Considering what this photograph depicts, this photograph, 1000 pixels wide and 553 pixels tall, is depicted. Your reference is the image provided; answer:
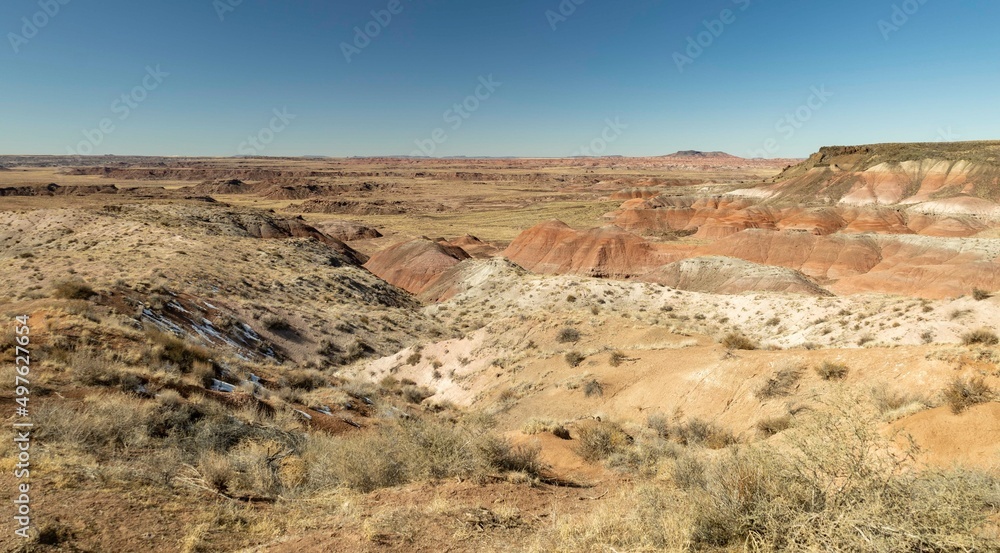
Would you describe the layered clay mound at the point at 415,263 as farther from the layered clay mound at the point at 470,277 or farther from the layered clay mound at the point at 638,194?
the layered clay mound at the point at 638,194

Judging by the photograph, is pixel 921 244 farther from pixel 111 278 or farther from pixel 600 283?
pixel 111 278

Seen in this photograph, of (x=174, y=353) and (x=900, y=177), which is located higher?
(x=900, y=177)

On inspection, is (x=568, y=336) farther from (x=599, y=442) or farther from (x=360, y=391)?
(x=599, y=442)

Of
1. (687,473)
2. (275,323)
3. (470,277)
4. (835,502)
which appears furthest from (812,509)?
(470,277)

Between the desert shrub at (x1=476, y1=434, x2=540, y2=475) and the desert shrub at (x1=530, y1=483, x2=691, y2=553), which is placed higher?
the desert shrub at (x1=530, y1=483, x2=691, y2=553)

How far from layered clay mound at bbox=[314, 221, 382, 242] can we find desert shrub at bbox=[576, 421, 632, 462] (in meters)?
67.3

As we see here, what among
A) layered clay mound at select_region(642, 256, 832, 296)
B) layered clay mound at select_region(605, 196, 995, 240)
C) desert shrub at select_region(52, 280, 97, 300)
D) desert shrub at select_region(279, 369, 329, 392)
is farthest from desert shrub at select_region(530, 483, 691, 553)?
layered clay mound at select_region(605, 196, 995, 240)

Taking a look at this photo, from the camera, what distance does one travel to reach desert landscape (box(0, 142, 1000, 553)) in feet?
15.6

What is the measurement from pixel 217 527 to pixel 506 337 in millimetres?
17168

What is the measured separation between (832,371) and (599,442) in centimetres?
612

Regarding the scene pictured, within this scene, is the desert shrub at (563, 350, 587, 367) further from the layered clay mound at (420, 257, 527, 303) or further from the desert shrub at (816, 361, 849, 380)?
the layered clay mound at (420, 257, 527, 303)

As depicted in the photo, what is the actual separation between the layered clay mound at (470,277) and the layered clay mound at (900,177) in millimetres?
56691

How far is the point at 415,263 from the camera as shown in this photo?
49.0 m

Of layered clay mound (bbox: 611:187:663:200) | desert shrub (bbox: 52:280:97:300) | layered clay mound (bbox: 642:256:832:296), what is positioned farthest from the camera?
layered clay mound (bbox: 611:187:663:200)
